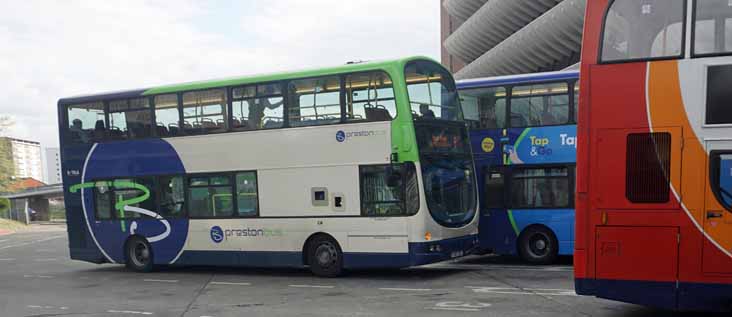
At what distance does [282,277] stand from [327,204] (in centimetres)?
197

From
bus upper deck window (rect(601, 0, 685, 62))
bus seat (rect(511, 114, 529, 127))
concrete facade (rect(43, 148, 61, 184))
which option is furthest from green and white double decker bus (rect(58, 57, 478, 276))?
concrete facade (rect(43, 148, 61, 184))

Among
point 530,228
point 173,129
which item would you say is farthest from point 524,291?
point 173,129

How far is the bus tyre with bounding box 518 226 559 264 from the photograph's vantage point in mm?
13422

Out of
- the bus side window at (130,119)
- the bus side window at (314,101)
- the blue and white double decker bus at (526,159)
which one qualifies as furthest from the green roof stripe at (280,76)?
the blue and white double decker bus at (526,159)

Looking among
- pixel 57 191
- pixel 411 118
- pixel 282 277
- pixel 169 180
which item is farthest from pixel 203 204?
pixel 57 191

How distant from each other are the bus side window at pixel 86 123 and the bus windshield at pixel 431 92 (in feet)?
25.6

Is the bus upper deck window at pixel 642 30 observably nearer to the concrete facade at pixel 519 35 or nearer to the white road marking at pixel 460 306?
the white road marking at pixel 460 306

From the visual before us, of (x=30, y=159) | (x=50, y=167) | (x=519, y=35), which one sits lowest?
(x=50, y=167)

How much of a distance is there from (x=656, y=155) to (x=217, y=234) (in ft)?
31.4

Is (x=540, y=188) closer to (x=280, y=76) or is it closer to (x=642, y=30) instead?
(x=280, y=76)

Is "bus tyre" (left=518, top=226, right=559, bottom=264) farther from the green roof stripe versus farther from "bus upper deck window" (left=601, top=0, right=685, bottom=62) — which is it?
"bus upper deck window" (left=601, top=0, right=685, bottom=62)

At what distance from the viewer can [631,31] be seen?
703 centimetres

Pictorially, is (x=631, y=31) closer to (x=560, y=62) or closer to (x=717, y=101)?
(x=717, y=101)

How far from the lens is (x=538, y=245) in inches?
535
